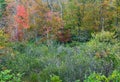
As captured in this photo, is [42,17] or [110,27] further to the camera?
[110,27]

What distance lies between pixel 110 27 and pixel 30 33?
9.17 metres

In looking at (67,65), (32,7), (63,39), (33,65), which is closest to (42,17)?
(32,7)

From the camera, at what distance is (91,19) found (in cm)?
3388

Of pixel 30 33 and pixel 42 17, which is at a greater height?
pixel 42 17

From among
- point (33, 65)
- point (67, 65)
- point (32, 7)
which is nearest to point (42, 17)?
point (32, 7)

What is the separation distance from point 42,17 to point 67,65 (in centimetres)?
1933

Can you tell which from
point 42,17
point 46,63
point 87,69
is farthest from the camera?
point 42,17

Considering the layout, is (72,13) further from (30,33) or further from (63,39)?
(30,33)

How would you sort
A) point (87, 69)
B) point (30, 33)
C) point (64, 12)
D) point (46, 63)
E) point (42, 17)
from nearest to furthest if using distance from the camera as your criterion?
1. point (87, 69)
2. point (46, 63)
3. point (42, 17)
4. point (30, 33)
5. point (64, 12)

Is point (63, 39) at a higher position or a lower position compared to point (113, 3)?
lower

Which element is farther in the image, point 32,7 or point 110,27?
point 110,27

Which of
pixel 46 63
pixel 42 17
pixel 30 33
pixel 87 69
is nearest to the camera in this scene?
pixel 87 69

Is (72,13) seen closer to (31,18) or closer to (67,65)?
(31,18)

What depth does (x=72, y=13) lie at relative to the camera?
3372 cm
